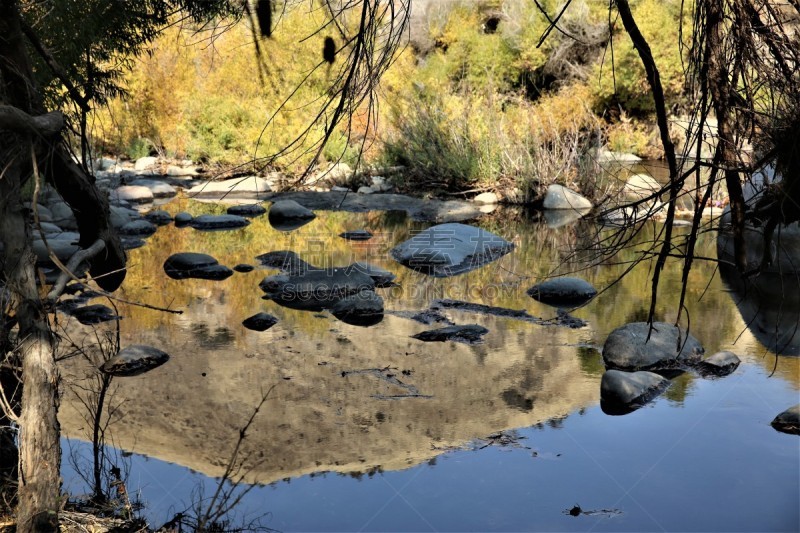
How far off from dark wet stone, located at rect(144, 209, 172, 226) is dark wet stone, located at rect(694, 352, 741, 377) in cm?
850

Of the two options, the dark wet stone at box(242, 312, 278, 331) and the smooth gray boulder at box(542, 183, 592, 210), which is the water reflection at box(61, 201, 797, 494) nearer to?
the dark wet stone at box(242, 312, 278, 331)

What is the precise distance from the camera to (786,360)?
5.94 metres

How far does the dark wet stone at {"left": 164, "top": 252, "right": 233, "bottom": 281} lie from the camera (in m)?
8.73

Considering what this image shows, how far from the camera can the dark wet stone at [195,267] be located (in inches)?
344

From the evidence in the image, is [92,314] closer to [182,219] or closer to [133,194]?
[182,219]

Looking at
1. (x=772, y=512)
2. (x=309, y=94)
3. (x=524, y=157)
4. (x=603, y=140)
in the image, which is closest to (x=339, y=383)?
(x=772, y=512)

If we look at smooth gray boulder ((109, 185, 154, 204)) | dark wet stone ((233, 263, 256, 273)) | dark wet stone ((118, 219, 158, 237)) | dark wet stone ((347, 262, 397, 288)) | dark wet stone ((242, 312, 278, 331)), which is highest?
dark wet stone ((242, 312, 278, 331))

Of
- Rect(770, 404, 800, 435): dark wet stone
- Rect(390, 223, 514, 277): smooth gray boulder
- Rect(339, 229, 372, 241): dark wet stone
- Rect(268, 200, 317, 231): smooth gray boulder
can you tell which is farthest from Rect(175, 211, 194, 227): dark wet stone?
Rect(770, 404, 800, 435): dark wet stone

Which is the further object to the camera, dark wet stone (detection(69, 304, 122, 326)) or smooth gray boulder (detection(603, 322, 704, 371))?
→ dark wet stone (detection(69, 304, 122, 326))

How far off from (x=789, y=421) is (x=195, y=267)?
20.0ft

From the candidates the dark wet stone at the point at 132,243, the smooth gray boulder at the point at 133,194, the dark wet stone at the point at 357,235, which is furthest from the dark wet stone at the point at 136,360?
the smooth gray boulder at the point at 133,194

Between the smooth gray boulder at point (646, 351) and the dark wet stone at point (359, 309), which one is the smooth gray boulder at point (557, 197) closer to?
the dark wet stone at point (359, 309)

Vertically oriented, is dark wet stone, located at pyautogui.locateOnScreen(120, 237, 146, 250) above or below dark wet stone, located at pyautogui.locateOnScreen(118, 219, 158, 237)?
above

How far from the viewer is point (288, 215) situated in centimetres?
1280
